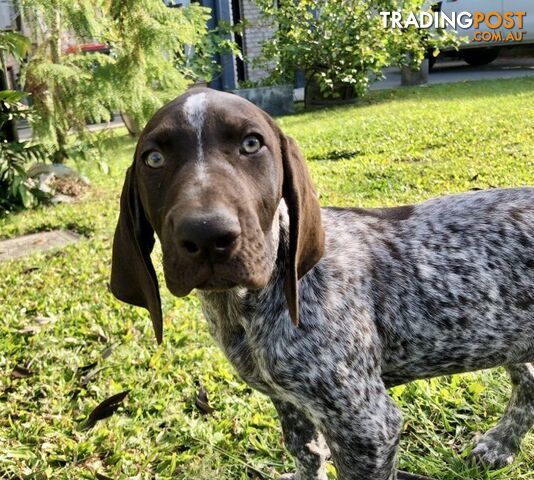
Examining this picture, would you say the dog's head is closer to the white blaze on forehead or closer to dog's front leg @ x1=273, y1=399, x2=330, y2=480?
the white blaze on forehead

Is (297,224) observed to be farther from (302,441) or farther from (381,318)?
(302,441)

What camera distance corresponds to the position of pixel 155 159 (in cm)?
215

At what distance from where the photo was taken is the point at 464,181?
6.76 meters

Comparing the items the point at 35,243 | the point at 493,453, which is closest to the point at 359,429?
the point at 493,453

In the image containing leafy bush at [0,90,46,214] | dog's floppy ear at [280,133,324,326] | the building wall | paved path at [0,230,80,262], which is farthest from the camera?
the building wall

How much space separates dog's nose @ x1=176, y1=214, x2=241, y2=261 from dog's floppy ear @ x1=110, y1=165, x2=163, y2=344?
56 cm

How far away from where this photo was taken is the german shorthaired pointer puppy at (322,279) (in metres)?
2.09

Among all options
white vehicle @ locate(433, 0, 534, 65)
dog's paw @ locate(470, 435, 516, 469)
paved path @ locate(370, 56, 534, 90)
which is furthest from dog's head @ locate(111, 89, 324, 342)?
white vehicle @ locate(433, 0, 534, 65)

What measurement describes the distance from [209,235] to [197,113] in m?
0.54

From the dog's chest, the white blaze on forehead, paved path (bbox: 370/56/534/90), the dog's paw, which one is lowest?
paved path (bbox: 370/56/534/90)

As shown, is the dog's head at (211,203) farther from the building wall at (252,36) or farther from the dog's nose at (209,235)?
the building wall at (252,36)

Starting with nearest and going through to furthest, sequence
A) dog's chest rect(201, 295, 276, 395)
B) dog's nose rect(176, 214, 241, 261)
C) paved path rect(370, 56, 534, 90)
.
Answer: dog's nose rect(176, 214, 241, 261) → dog's chest rect(201, 295, 276, 395) → paved path rect(370, 56, 534, 90)

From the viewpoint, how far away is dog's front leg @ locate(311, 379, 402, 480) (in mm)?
2328

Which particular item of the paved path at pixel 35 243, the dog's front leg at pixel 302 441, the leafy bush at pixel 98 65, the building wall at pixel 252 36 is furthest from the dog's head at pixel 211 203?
the building wall at pixel 252 36
